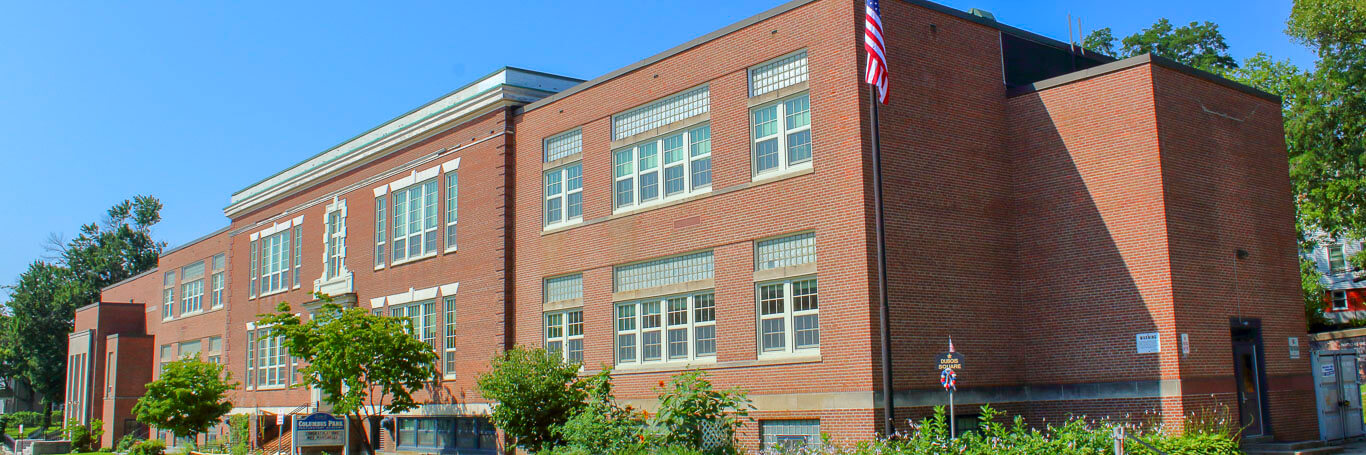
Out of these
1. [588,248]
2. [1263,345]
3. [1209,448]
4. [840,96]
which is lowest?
[1209,448]

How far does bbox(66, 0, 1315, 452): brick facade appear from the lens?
21.1 meters

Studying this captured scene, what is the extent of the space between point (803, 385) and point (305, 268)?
2479cm

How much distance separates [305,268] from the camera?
40.6 metres

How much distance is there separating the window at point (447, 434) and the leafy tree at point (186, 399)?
11745 mm

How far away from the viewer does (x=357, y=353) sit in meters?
29.4

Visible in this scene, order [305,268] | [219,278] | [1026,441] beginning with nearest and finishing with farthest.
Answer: [1026,441] < [305,268] < [219,278]

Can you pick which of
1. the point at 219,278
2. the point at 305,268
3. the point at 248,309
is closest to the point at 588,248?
the point at 305,268

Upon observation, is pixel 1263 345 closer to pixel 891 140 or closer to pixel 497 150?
pixel 891 140

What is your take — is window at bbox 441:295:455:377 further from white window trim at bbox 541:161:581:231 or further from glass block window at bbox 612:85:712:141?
glass block window at bbox 612:85:712:141

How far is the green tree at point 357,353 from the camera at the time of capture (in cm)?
2962

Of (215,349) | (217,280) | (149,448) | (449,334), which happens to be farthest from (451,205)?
(149,448)

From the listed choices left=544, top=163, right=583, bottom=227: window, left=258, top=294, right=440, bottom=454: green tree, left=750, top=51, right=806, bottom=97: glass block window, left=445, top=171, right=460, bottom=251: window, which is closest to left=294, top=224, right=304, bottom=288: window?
left=258, top=294, right=440, bottom=454: green tree

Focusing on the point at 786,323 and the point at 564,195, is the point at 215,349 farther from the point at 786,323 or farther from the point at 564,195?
the point at 786,323

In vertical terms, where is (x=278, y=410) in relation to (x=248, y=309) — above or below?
below
